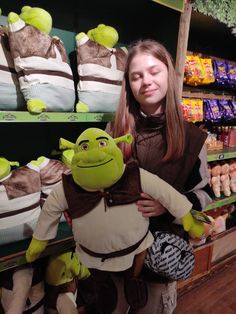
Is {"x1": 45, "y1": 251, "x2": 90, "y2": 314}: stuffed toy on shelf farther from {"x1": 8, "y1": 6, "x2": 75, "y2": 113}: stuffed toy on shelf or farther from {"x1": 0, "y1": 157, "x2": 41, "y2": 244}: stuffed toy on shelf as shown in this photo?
{"x1": 8, "y1": 6, "x2": 75, "y2": 113}: stuffed toy on shelf

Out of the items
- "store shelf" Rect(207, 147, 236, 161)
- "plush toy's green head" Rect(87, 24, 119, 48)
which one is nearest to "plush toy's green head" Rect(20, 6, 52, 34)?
"plush toy's green head" Rect(87, 24, 119, 48)

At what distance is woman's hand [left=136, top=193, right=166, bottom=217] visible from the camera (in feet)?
2.60

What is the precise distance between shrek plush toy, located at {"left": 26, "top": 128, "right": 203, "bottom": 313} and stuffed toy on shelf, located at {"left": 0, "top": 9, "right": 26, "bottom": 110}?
40 centimetres

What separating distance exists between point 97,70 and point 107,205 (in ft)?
2.11

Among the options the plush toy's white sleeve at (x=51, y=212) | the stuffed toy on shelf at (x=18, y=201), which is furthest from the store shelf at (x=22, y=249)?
the plush toy's white sleeve at (x=51, y=212)

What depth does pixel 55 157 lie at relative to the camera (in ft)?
4.67

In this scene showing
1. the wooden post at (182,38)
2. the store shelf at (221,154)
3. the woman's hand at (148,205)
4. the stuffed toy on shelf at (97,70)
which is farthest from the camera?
the store shelf at (221,154)

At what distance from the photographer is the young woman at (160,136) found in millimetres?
900

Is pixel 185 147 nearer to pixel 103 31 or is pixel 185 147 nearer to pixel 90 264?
pixel 90 264

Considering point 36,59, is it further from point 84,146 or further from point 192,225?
point 192,225

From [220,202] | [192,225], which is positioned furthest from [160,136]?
[220,202]

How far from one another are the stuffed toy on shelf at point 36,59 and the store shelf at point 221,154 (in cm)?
106

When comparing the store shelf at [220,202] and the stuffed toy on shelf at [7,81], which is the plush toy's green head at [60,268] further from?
the store shelf at [220,202]

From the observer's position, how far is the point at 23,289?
1.02 m
